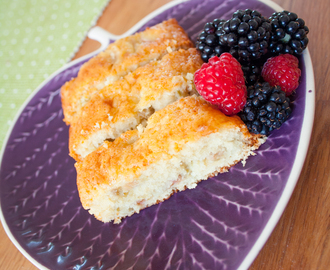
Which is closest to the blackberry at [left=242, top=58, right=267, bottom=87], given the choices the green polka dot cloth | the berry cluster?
the berry cluster

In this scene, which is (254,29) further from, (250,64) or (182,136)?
(182,136)

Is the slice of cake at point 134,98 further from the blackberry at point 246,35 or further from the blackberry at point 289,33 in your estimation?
the blackberry at point 289,33

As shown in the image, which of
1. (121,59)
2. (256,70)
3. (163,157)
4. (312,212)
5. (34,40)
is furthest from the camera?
(34,40)

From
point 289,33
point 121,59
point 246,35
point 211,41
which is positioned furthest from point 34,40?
point 289,33

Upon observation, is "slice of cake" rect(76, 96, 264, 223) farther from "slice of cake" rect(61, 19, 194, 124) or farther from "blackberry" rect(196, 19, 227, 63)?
"slice of cake" rect(61, 19, 194, 124)

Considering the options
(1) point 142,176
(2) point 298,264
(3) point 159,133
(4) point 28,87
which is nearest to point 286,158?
(2) point 298,264

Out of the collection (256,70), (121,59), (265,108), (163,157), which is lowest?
(163,157)

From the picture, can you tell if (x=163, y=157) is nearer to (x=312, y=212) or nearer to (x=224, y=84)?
(x=224, y=84)
